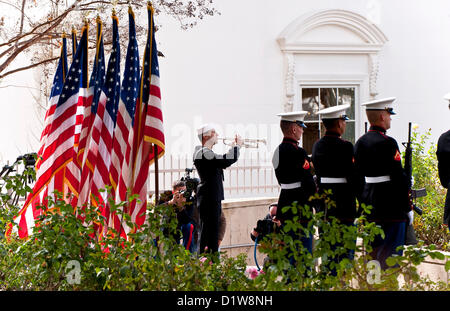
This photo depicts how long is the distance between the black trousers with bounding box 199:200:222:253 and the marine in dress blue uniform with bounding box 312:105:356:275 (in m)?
1.34

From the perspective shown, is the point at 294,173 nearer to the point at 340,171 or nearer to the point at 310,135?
the point at 340,171

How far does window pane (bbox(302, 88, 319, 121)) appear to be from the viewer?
1167 cm

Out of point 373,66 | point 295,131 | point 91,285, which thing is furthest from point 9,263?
point 373,66

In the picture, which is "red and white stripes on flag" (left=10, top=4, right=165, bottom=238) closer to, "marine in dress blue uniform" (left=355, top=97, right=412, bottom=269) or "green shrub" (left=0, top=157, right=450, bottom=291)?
"green shrub" (left=0, top=157, right=450, bottom=291)

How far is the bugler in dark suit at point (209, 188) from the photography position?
20.2 ft

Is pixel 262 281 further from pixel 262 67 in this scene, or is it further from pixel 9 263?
pixel 262 67

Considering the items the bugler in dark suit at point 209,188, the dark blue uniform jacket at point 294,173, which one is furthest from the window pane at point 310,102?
the dark blue uniform jacket at point 294,173

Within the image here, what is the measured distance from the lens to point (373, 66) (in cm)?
1214

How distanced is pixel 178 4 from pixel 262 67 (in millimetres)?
1845

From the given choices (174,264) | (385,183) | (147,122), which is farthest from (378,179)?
(174,264)

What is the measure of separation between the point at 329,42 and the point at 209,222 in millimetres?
6476

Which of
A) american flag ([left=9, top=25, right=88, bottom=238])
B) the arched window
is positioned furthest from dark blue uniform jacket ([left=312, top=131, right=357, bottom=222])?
the arched window

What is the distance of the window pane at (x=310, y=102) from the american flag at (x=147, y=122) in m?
6.97

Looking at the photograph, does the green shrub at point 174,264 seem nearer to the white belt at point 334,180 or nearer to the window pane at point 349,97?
the white belt at point 334,180
